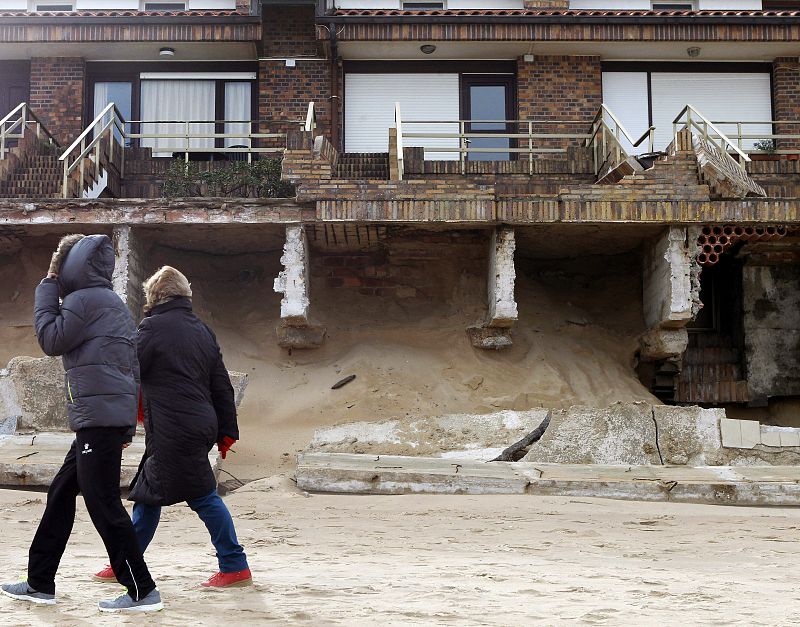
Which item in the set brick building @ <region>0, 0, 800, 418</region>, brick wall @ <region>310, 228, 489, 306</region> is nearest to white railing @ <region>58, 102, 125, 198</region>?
brick building @ <region>0, 0, 800, 418</region>

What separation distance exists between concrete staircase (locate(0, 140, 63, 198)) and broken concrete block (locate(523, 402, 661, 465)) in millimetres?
7702

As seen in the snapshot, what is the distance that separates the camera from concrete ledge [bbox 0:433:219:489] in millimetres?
9320

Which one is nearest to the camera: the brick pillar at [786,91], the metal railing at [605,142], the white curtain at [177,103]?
the metal railing at [605,142]

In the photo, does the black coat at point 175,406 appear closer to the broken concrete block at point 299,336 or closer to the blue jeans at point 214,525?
the blue jeans at point 214,525

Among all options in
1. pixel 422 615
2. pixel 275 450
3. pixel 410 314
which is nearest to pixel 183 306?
pixel 422 615

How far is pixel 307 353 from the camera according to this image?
1366 cm

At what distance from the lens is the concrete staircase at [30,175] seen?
14.2 metres

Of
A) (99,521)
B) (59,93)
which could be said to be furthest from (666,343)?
(59,93)

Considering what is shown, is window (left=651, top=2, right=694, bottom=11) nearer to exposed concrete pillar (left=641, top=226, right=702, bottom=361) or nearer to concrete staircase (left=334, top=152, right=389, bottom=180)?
concrete staircase (left=334, top=152, right=389, bottom=180)

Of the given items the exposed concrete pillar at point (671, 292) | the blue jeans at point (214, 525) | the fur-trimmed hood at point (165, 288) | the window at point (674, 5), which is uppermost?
the window at point (674, 5)

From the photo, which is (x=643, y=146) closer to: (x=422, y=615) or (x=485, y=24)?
(x=485, y=24)

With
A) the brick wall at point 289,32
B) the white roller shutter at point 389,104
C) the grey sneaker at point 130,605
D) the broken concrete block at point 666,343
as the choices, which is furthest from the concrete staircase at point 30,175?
the grey sneaker at point 130,605

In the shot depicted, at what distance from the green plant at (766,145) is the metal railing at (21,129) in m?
11.2

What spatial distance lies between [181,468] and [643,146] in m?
13.6
